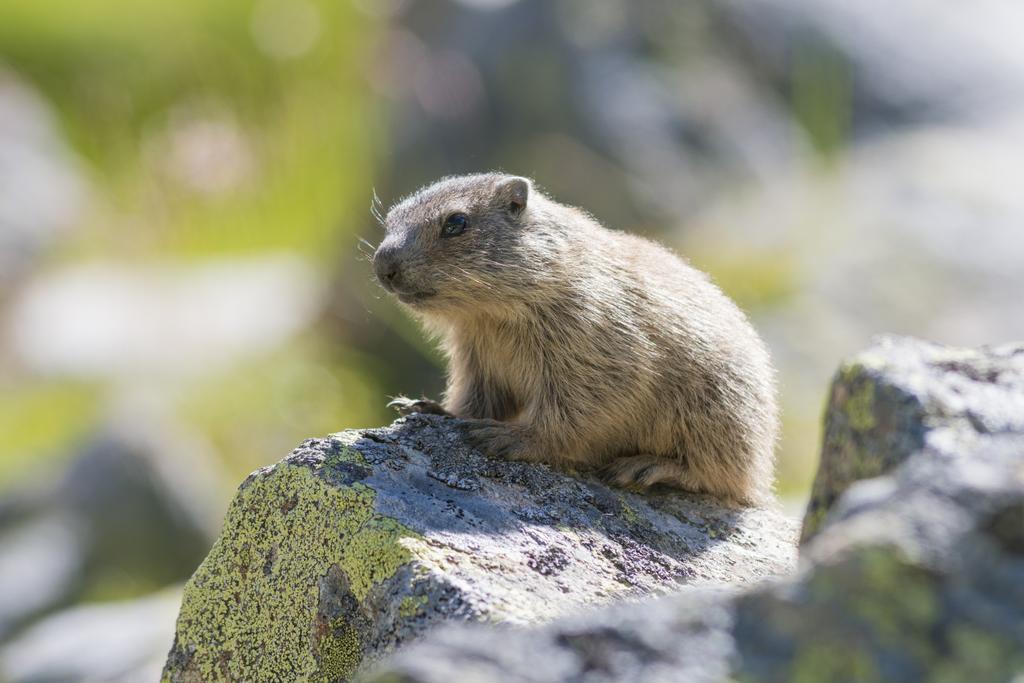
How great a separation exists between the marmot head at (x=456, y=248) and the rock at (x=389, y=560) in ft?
4.38

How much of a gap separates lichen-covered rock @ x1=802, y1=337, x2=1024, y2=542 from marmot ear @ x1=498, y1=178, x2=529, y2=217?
136 inches

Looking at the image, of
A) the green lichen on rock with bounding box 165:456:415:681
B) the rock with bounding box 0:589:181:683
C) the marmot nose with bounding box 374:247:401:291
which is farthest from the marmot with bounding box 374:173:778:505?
the rock with bounding box 0:589:181:683

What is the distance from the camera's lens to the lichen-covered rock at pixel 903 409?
3.65 metres

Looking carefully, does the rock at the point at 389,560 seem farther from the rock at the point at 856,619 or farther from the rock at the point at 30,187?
the rock at the point at 30,187

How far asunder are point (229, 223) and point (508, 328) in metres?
13.3

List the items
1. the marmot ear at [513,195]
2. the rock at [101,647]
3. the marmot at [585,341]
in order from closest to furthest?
1. the marmot at [585,341]
2. the marmot ear at [513,195]
3. the rock at [101,647]

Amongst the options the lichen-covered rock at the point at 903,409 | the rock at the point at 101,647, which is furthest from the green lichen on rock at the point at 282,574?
the rock at the point at 101,647

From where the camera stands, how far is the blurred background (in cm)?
1252

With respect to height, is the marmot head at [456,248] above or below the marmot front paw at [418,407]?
above

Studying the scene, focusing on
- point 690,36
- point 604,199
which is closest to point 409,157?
point 604,199

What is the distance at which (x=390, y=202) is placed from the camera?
1505 cm

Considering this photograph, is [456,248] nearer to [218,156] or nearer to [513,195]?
[513,195]

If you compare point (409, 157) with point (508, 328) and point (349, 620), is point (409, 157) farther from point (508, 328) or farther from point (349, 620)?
point (349, 620)

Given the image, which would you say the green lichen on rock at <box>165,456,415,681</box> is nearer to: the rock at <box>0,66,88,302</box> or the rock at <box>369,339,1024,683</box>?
the rock at <box>369,339,1024,683</box>
